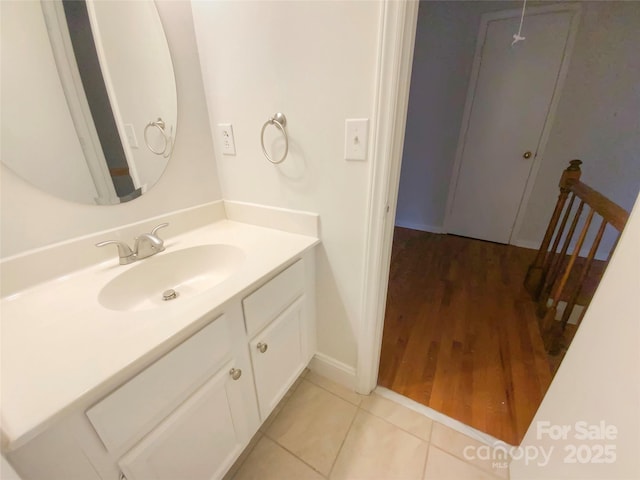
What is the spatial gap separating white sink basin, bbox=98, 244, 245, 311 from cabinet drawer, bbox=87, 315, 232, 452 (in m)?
0.21

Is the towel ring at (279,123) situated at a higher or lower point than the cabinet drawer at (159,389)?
higher

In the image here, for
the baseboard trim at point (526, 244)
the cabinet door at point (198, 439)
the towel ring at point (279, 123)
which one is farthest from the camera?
the baseboard trim at point (526, 244)

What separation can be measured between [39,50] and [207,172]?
58cm

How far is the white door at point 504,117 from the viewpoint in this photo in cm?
219

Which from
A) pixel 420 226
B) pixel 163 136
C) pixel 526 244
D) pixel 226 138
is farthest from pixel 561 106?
pixel 163 136

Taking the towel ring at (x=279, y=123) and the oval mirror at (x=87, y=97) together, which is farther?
the towel ring at (x=279, y=123)

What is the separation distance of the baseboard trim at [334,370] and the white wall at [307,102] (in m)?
0.15

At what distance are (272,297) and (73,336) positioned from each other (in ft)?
1.62

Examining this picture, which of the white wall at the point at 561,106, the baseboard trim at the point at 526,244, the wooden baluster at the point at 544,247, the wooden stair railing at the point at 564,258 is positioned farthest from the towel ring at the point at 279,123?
the baseboard trim at the point at 526,244

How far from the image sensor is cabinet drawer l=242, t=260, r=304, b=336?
32.1 inches

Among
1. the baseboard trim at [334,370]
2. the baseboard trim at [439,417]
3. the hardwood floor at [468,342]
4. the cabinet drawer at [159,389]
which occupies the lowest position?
the baseboard trim at [439,417]

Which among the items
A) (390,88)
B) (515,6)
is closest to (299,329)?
(390,88)

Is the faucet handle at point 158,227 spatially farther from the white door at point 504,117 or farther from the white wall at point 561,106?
the white door at point 504,117

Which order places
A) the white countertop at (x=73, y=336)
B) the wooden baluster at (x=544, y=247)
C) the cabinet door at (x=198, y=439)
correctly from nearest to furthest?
the white countertop at (x=73, y=336)
the cabinet door at (x=198, y=439)
the wooden baluster at (x=544, y=247)
